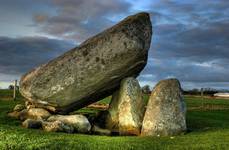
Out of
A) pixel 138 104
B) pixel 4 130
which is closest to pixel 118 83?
pixel 138 104

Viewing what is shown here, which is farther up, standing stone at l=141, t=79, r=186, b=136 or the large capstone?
the large capstone

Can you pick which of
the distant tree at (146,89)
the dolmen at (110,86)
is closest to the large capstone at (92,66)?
the dolmen at (110,86)

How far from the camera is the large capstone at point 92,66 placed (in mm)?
24750

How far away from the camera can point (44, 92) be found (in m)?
25.3

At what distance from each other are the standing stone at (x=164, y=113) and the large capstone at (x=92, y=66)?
8.39ft

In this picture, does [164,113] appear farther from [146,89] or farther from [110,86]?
[146,89]

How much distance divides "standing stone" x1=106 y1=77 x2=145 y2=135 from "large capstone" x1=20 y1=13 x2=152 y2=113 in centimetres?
84

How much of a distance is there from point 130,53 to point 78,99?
403 centimetres

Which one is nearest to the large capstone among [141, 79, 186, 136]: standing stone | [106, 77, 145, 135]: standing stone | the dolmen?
the dolmen

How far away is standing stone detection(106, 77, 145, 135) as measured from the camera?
24484mm

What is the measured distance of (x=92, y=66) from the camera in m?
24.8

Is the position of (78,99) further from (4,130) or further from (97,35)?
(4,130)

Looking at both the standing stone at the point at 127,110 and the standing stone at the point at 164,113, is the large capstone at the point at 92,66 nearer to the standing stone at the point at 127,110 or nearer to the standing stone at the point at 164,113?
the standing stone at the point at 127,110

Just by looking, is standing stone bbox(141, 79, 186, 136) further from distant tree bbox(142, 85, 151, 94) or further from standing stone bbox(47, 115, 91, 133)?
distant tree bbox(142, 85, 151, 94)
